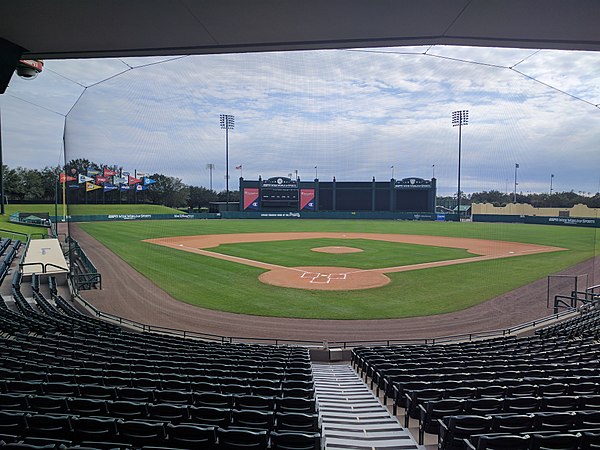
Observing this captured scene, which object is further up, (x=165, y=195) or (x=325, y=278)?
(x=165, y=195)

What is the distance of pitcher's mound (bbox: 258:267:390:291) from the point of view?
72.8 feet

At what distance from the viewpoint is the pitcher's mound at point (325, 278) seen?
22.2 m

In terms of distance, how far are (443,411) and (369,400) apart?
7.74ft

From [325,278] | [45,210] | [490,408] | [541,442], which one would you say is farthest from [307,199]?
[541,442]

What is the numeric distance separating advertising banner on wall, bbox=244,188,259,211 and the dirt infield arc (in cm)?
2388

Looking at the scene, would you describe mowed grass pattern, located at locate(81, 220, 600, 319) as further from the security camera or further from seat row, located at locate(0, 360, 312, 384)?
the security camera

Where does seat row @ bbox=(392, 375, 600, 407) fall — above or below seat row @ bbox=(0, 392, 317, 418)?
below

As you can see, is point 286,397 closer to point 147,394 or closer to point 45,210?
point 147,394

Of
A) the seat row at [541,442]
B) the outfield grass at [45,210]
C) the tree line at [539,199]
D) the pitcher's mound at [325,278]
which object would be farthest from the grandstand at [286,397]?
the tree line at [539,199]

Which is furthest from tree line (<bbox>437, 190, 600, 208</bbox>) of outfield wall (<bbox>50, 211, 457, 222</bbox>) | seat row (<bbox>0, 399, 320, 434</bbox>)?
seat row (<bbox>0, 399, 320, 434</bbox>)

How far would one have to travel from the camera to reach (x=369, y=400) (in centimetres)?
718

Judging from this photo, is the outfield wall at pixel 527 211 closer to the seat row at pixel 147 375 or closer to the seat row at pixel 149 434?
the seat row at pixel 147 375

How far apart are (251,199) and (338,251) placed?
40.5 meters

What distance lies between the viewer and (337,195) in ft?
253
